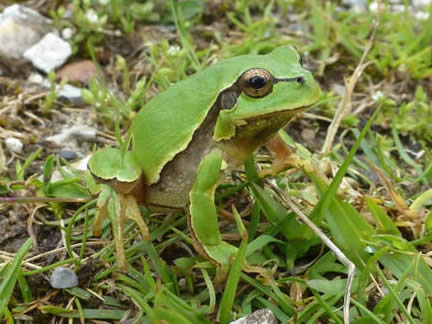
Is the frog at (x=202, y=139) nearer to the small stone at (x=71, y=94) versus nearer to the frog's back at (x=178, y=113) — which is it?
the frog's back at (x=178, y=113)

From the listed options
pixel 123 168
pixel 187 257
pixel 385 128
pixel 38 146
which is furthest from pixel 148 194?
pixel 385 128

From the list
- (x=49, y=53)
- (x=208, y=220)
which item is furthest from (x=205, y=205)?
(x=49, y=53)

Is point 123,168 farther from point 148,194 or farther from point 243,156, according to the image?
point 243,156

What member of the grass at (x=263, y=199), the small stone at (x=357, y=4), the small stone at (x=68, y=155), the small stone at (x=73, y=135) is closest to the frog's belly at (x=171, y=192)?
the grass at (x=263, y=199)

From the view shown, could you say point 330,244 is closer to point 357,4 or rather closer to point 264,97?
point 264,97

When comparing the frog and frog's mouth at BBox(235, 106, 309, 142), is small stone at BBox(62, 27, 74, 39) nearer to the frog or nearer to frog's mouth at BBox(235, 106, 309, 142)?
the frog

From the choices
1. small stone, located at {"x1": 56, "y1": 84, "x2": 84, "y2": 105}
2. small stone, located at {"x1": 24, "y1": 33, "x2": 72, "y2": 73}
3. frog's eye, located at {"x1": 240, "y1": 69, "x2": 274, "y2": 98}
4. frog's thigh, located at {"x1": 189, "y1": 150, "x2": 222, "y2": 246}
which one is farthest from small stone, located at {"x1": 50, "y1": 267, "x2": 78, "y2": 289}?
small stone, located at {"x1": 24, "y1": 33, "x2": 72, "y2": 73}

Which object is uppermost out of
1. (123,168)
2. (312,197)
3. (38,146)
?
(123,168)
